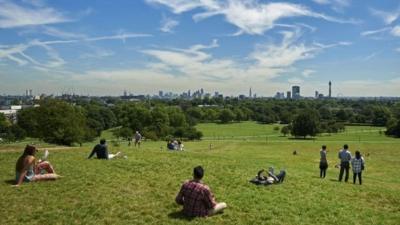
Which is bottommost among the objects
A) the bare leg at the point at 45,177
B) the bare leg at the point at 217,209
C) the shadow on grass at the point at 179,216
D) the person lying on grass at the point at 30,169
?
the shadow on grass at the point at 179,216

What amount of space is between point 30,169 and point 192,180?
23.0ft

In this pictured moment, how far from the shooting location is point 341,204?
14883 millimetres

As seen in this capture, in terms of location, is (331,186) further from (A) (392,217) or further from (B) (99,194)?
(B) (99,194)

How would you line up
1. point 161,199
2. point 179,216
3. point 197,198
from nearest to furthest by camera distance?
1. point 197,198
2. point 179,216
3. point 161,199

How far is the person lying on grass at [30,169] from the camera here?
49.1 feet

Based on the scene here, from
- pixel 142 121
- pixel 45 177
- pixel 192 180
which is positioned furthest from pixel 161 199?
pixel 142 121

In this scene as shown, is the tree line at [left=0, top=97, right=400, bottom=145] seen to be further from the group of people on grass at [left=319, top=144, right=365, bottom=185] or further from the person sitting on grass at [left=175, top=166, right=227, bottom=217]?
the person sitting on grass at [left=175, top=166, right=227, bottom=217]

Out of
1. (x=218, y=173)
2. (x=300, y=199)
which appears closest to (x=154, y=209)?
(x=300, y=199)

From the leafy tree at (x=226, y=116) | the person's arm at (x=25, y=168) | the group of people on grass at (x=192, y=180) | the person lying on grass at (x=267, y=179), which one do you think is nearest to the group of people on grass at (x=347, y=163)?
the group of people on grass at (x=192, y=180)

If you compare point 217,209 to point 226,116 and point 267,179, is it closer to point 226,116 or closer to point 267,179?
point 267,179

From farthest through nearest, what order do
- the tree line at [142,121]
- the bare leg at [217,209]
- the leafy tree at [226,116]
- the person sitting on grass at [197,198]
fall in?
the leafy tree at [226,116] → the tree line at [142,121] → the bare leg at [217,209] → the person sitting on grass at [197,198]

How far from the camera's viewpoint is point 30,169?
15391 millimetres

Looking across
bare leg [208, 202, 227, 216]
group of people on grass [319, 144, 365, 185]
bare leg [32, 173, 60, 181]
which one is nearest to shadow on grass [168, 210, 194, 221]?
bare leg [208, 202, 227, 216]

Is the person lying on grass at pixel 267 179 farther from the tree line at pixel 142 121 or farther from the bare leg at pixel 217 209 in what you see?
the tree line at pixel 142 121
